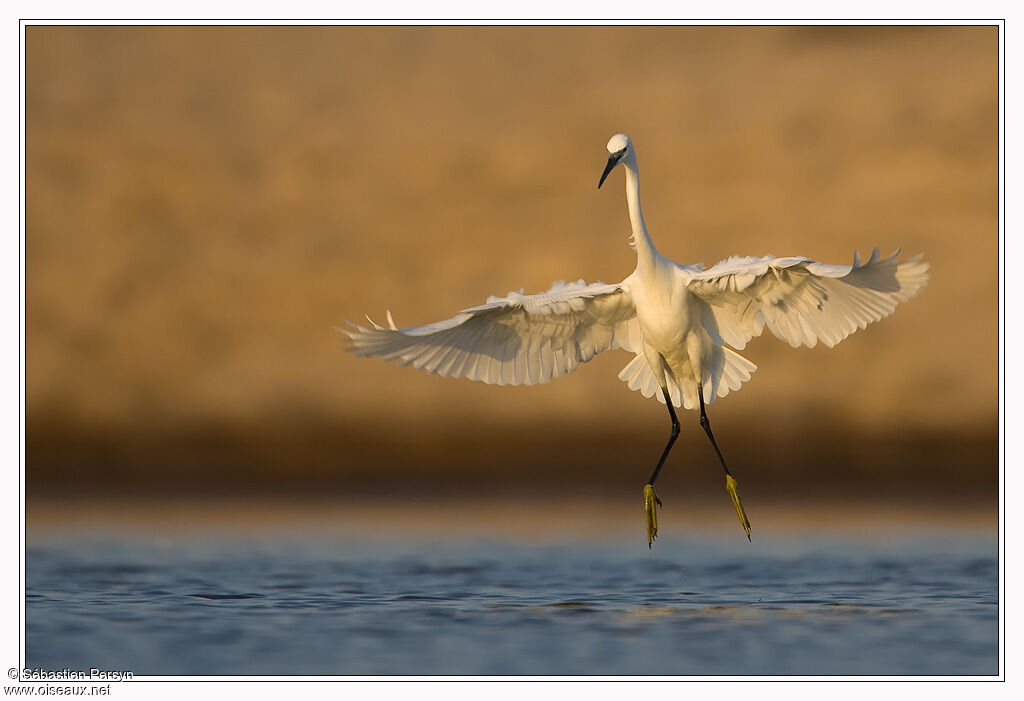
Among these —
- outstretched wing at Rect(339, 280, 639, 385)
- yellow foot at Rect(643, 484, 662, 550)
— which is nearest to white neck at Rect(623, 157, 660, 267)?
outstretched wing at Rect(339, 280, 639, 385)

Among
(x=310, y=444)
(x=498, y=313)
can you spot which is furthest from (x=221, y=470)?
(x=498, y=313)

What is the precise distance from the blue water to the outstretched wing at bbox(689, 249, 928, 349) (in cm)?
186

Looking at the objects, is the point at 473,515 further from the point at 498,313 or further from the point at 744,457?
the point at 498,313

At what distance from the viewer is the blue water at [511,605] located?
865 centimetres

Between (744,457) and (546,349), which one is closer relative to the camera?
(546,349)

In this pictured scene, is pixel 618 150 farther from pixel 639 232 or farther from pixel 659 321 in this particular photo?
pixel 659 321

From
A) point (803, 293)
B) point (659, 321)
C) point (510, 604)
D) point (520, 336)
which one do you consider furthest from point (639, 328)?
point (510, 604)

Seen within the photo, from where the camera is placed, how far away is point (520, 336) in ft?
35.9

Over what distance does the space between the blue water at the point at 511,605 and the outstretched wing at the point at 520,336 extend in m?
1.61

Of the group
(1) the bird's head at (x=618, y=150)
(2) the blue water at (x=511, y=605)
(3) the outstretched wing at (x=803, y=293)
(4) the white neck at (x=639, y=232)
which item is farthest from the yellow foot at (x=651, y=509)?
(1) the bird's head at (x=618, y=150)

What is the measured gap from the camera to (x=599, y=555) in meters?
12.6

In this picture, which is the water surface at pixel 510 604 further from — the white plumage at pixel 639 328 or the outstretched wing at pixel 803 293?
the outstretched wing at pixel 803 293
